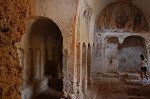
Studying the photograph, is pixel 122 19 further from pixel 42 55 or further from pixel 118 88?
pixel 42 55

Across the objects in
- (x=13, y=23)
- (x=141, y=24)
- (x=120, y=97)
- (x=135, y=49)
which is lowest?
(x=120, y=97)

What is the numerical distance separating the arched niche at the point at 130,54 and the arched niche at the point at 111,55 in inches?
46.7

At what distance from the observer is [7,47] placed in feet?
7.64

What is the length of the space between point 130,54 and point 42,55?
27.7 feet

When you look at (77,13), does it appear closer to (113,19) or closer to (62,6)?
(62,6)

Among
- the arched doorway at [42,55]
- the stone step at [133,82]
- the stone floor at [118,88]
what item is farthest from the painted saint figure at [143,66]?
the arched doorway at [42,55]

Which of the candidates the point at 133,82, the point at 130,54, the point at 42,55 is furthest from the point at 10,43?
the point at 130,54

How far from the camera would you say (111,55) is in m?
17.6

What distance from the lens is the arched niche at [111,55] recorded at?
17516mm

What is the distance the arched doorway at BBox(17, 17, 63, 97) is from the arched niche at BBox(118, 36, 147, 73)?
6.61m

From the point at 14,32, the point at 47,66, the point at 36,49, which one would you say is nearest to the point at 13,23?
the point at 14,32

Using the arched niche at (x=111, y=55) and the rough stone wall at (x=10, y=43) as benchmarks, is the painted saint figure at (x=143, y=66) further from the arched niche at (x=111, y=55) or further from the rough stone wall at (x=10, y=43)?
the rough stone wall at (x=10, y=43)

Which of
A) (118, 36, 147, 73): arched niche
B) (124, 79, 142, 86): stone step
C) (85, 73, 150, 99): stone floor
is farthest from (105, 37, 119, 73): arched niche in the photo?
(124, 79, 142, 86): stone step

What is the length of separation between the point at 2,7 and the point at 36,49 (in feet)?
30.8
